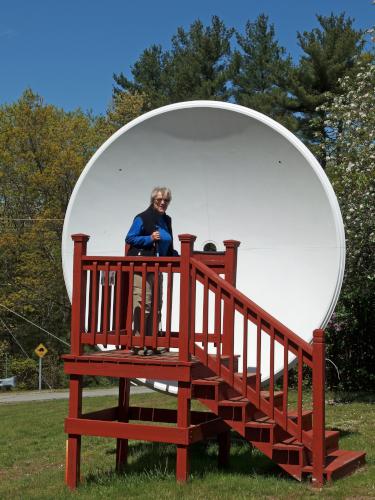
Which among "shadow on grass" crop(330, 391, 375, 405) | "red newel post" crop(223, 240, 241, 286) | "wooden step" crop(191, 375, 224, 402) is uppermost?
"red newel post" crop(223, 240, 241, 286)

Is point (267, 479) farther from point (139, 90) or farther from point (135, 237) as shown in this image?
point (139, 90)

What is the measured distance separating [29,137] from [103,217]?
26.1 m

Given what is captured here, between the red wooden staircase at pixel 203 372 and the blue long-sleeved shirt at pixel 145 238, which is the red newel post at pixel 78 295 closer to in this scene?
the red wooden staircase at pixel 203 372

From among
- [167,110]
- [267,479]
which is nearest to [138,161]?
[167,110]

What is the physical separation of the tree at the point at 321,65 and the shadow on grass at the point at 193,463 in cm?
2120

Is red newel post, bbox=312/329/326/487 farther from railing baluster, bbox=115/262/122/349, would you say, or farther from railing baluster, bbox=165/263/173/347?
railing baluster, bbox=115/262/122/349

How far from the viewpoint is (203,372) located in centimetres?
658

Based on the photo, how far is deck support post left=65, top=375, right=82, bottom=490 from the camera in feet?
21.0

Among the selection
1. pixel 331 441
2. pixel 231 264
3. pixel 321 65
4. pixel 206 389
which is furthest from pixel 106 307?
pixel 321 65

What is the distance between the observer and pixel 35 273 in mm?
31766

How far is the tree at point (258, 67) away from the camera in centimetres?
3108

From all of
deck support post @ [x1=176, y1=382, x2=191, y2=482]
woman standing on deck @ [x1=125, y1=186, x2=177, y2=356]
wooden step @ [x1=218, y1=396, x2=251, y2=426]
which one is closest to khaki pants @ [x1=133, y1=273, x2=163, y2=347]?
woman standing on deck @ [x1=125, y1=186, x2=177, y2=356]

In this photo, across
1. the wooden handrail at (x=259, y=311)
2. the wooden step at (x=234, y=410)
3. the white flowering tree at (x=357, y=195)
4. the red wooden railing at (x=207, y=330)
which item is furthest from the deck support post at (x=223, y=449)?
the white flowering tree at (x=357, y=195)

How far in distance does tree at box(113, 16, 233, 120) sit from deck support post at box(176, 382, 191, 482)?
28.3 meters
